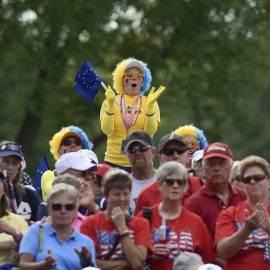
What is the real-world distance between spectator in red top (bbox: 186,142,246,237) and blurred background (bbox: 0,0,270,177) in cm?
2010

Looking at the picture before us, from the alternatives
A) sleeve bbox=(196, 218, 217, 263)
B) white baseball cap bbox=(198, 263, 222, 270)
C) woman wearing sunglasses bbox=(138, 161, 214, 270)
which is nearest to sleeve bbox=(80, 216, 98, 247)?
woman wearing sunglasses bbox=(138, 161, 214, 270)

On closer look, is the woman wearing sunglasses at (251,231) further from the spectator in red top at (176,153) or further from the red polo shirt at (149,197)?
the spectator in red top at (176,153)

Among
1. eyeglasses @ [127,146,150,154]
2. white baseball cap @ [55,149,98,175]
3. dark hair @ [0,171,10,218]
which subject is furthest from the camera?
eyeglasses @ [127,146,150,154]

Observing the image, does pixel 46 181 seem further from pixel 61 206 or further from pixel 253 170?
pixel 253 170

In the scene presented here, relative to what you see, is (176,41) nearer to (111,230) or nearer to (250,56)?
(250,56)

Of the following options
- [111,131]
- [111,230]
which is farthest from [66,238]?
[111,131]

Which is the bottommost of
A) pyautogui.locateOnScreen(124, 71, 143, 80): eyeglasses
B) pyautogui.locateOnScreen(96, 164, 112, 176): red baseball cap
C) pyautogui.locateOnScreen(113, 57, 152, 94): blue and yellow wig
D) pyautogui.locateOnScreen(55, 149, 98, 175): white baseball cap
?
pyautogui.locateOnScreen(55, 149, 98, 175): white baseball cap

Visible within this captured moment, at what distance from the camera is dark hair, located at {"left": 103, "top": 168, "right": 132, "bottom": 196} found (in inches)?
444

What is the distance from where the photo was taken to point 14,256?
1131 centimetres

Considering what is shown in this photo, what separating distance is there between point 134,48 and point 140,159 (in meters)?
Result: 22.1

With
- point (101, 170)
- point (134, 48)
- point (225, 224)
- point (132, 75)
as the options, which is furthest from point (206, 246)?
point (134, 48)

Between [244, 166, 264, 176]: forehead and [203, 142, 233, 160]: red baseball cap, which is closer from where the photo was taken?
[244, 166, 264, 176]: forehead

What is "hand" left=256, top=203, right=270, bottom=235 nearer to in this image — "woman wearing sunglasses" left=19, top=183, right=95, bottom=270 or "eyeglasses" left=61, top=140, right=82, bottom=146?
"woman wearing sunglasses" left=19, top=183, right=95, bottom=270

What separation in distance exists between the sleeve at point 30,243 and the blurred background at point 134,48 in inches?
830
